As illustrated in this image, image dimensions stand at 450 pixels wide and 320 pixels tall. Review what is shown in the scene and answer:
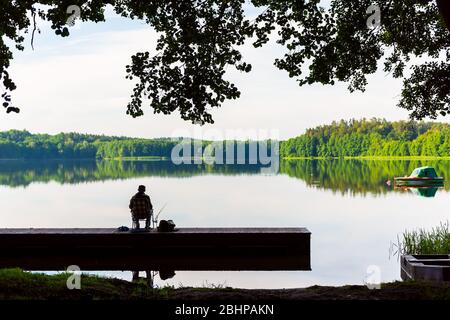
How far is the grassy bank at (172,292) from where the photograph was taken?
24.7ft

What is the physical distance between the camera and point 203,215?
44.4m

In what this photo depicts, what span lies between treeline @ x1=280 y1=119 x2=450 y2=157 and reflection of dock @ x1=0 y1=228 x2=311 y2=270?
12870 cm

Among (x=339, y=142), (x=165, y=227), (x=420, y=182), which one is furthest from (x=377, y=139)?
(x=165, y=227)

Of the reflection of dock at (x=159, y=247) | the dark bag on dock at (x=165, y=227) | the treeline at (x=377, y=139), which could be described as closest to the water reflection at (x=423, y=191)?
the reflection of dock at (x=159, y=247)

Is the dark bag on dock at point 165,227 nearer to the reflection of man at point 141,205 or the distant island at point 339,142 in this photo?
the reflection of man at point 141,205

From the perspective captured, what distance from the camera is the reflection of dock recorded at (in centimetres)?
1700

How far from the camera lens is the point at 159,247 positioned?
17.2 meters

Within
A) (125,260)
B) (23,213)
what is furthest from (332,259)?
(23,213)

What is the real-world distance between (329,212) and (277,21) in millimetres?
34887

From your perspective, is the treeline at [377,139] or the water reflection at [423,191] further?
the treeline at [377,139]

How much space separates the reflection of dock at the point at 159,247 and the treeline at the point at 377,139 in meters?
129

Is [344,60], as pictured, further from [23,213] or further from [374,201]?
[374,201]

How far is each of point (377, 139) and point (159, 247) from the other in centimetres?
16706

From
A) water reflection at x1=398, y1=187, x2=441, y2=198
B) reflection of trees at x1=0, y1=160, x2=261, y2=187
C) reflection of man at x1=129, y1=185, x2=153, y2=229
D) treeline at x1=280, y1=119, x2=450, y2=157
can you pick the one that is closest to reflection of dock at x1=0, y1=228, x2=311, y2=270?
reflection of man at x1=129, y1=185, x2=153, y2=229
